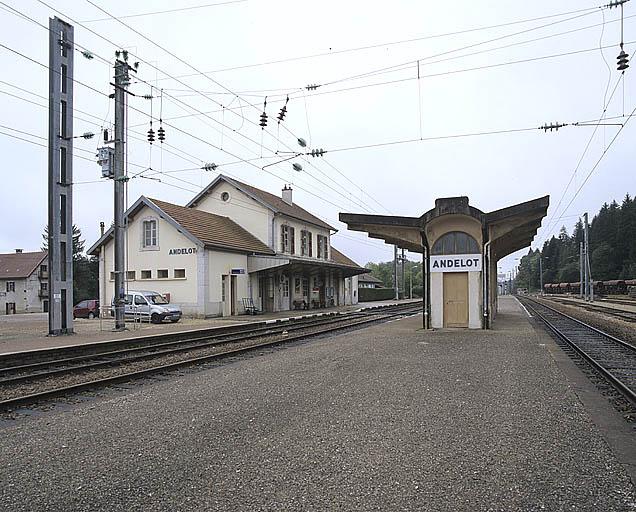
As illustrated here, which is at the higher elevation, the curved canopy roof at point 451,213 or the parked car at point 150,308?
the curved canopy roof at point 451,213

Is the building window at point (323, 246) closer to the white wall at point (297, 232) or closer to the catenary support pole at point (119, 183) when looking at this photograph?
the white wall at point (297, 232)

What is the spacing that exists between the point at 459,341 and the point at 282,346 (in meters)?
5.00

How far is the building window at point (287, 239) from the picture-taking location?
39812mm

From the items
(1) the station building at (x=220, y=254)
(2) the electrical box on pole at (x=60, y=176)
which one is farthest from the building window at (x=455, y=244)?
(1) the station building at (x=220, y=254)

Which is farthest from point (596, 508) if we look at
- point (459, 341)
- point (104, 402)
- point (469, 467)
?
point (459, 341)

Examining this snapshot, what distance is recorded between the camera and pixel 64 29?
2020 centimetres

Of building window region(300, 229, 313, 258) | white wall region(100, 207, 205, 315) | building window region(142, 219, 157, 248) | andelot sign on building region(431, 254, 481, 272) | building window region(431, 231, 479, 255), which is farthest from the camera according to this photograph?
building window region(300, 229, 313, 258)

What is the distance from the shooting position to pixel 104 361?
13.7 meters

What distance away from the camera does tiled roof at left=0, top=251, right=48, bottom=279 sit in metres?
64.7

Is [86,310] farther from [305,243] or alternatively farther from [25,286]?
[25,286]

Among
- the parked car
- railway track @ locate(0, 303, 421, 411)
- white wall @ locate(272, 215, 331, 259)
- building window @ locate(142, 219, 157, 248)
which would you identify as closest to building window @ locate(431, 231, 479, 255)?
railway track @ locate(0, 303, 421, 411)

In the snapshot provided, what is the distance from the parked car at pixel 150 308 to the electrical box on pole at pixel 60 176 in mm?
6696

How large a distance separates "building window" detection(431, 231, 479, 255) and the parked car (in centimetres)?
1264

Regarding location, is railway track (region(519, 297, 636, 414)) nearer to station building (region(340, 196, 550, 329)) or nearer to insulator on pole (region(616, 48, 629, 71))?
station building (region(340, 196, 550, 329))
